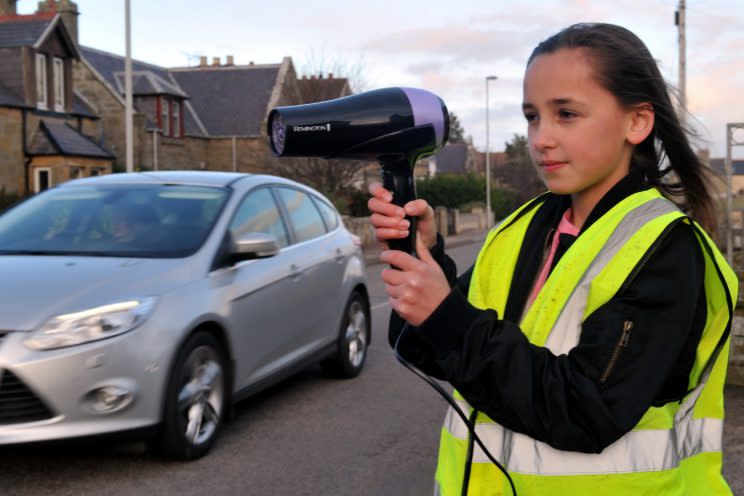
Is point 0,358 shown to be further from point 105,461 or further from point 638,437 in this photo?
point 638,437

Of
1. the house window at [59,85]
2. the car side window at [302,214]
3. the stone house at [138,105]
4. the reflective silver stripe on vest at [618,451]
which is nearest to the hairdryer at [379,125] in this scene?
the reflective silver stripe on vest at [618,451]

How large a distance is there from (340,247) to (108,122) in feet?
118

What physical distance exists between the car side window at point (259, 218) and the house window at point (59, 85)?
2842 centimetres

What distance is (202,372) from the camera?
17.0 feet

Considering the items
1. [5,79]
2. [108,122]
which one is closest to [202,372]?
[5,79]

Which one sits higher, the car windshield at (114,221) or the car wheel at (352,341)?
the car windshield at (114,221)

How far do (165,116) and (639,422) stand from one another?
1714 inches

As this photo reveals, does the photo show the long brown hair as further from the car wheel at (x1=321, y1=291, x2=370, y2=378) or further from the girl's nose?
the car wheel at (x1=321, y1=291, x2=370, y2=378)

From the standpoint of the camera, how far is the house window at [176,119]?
→ 146 ft

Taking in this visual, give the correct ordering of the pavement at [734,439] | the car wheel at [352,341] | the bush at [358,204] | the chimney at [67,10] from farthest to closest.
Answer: the chimney at [67,10]
the bush at [358,204]
the car wheel at [352,341]
the pavement at [734,439]

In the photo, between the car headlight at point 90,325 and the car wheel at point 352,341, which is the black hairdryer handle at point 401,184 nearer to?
the car headlight at point 90,325

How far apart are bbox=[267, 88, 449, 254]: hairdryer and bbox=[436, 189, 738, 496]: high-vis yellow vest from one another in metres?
0.45

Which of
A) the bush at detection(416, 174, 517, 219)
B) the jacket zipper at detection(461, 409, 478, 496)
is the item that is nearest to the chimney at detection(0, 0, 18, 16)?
the bush at detection(416, 174, 517, 219)

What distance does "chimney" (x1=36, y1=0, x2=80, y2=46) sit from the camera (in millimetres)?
40062
